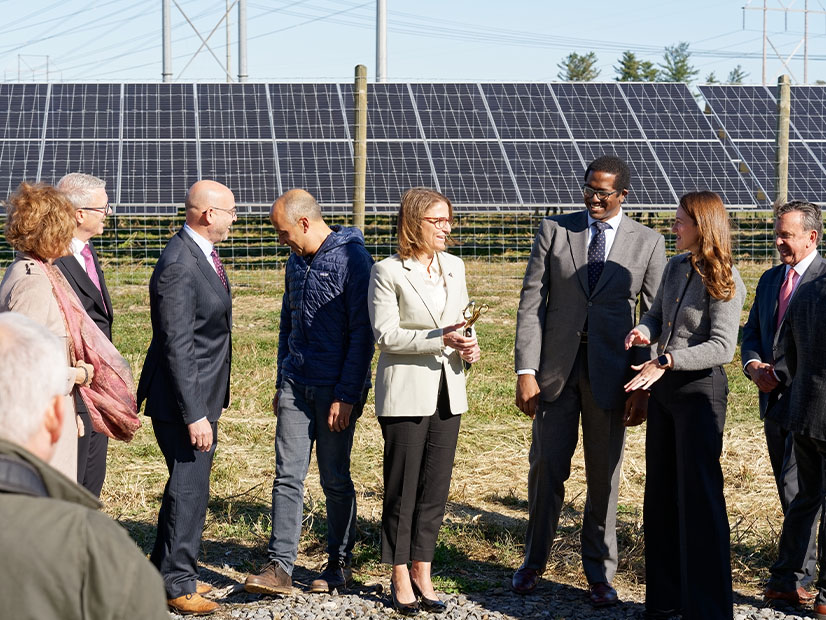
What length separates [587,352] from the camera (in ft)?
15.3

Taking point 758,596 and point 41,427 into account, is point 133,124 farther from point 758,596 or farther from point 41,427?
point 41,427

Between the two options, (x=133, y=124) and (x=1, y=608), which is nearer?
(x=1, y=608)

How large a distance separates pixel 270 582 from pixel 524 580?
1.20 m

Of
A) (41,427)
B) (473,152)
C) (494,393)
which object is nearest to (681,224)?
(41,427)

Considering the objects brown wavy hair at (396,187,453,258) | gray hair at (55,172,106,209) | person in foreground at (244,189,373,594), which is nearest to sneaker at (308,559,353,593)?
person in foreground at (244,189,373,594)

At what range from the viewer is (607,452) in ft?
15.5

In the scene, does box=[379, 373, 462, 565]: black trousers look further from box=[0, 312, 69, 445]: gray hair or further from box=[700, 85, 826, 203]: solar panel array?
box=[700, 85, 826, 203]: solar panel array

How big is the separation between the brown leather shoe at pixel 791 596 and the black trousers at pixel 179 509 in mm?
2645

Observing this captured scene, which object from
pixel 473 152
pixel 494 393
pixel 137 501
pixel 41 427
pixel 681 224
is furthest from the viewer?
pixel 473 152

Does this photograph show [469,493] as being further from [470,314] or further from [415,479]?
[470,314]

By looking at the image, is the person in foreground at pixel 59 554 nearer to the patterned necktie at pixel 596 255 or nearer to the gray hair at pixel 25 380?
the gray hair at pixel 25 380

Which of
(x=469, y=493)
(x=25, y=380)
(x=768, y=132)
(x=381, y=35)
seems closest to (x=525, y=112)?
(x=768, y=132)

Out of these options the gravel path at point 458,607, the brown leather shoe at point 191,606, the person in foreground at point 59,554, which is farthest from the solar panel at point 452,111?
the person in foreground at point 59,554

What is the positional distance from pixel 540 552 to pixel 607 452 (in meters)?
0.58
